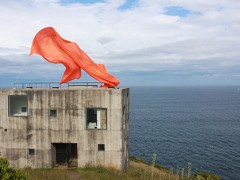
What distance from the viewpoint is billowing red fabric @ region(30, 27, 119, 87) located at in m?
28.7

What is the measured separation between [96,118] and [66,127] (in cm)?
290

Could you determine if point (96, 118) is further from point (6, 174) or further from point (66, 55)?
point (6, 174)

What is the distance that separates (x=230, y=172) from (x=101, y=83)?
2815 centimetres

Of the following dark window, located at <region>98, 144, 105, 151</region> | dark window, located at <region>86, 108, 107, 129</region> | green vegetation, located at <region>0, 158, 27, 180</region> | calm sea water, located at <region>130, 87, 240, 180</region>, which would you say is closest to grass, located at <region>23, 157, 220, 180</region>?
dark window, located at <region>98, 144, 105, 151</region>

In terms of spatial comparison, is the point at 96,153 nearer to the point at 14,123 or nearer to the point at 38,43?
the point at 14,123

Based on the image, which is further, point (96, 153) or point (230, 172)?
point (230, 172)

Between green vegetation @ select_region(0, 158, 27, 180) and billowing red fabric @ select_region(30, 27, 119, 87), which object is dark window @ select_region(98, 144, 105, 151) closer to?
billowing red fabric @ select_region(30, 27, 119, 87)

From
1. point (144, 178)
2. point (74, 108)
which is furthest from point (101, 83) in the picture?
point (144, 178)

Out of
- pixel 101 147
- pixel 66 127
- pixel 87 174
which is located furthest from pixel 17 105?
pixel 87 174

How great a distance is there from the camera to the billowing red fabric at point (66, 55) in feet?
94.2

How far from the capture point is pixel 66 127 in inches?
1076

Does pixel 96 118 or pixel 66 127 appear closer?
pixel 66 127

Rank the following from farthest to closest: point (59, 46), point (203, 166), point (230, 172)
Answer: point (203, 166), point (230, 172), point (59, 46)

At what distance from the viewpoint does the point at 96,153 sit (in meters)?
27.3
